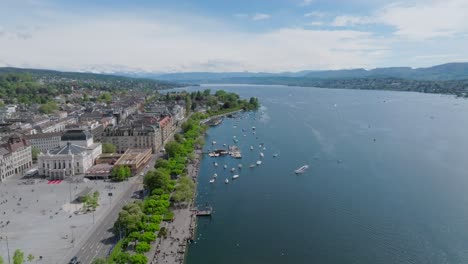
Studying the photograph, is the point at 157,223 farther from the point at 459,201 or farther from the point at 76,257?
the point at 459,201

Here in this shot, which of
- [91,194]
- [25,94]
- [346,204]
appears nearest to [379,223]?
[346,204]

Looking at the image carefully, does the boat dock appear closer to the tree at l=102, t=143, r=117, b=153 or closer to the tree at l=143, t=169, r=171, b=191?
the tree at l=143, t=169, r=171, b=191

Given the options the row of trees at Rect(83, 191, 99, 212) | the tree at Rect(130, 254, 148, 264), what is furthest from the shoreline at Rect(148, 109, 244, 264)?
the row of trees at Rect(83, 191, 99, 212)

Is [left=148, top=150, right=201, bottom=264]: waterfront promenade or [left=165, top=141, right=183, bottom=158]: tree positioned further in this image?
[left=165, top=141, right=183, bottom=158]: tree

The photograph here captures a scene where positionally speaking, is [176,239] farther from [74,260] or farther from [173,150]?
[173,150]

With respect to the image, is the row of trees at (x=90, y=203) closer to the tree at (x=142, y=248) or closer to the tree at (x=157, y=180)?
the tree at (x=157, y=180)

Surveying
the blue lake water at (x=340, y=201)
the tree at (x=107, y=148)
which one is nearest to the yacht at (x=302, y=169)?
the blue lake water at (x=340, y=201)
